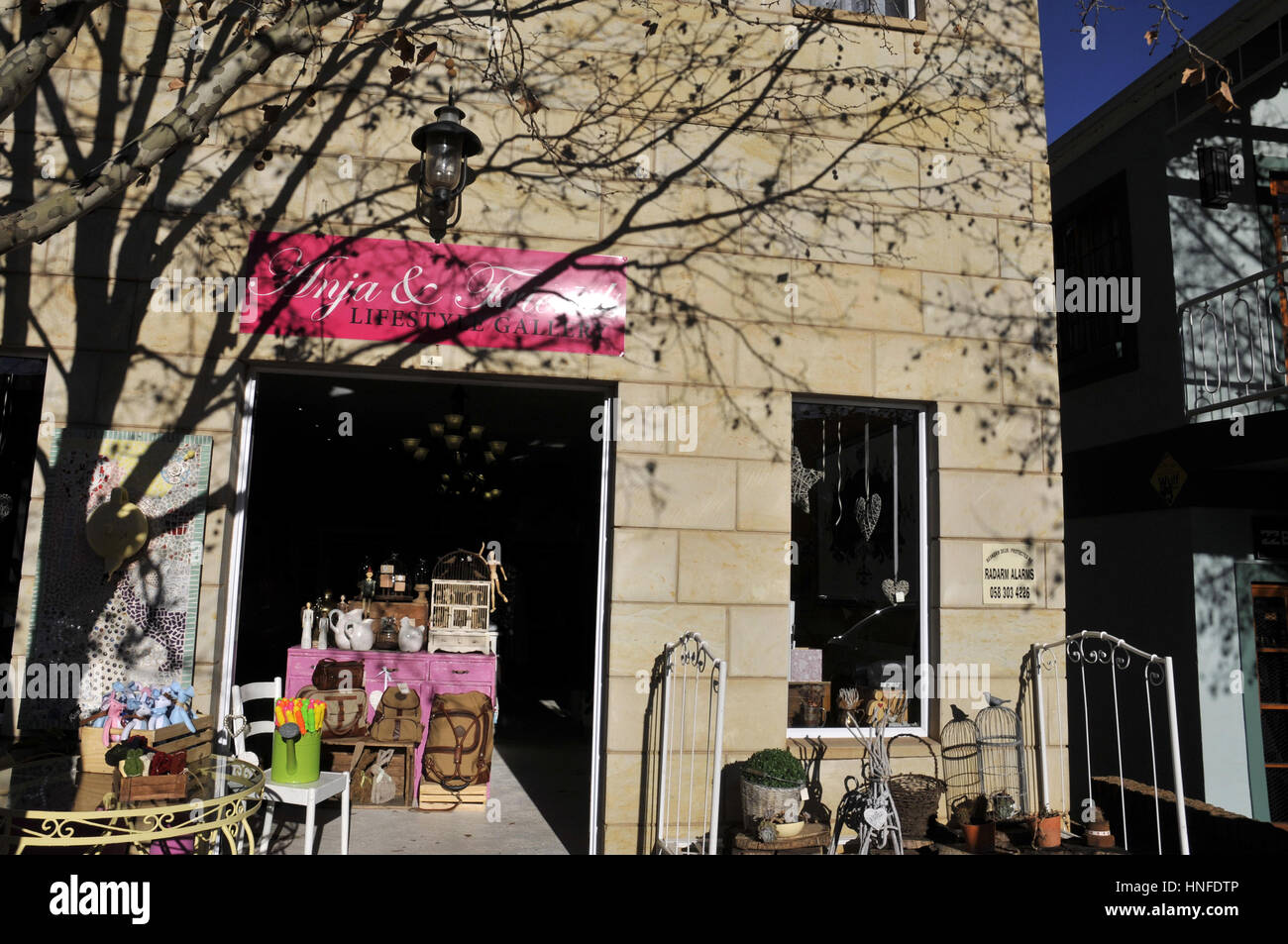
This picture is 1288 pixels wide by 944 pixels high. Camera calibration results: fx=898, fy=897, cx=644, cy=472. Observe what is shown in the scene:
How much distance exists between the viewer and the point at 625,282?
594 centimetres

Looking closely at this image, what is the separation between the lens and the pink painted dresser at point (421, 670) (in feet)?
23.4

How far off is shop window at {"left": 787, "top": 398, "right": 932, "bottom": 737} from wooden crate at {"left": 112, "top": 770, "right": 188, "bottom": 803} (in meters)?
3.68

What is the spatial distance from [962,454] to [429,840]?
4.49 metres

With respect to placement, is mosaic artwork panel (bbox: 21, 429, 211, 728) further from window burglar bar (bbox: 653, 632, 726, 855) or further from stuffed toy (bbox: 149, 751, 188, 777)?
window burglar bar (bbox: 653, 632, 726, 855)

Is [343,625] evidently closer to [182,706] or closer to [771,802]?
[182,706]

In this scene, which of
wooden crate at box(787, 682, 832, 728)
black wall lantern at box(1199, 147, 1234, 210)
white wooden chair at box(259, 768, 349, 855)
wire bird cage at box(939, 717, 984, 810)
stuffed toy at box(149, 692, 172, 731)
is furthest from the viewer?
black wall lantern at box(1199, 147, 1234, 210)

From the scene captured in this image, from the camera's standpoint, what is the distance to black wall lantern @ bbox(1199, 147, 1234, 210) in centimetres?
879

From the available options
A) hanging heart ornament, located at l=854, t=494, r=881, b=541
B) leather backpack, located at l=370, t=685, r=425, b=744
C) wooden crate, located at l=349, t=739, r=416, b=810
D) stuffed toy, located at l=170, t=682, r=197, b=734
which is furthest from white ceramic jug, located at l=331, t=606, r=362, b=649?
hanging heart ornament, located at l=854, t=494, r=881, b=541

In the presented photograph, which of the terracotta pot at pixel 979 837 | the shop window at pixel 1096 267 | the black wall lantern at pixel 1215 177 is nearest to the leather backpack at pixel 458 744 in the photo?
the terracotta pot at pixel 979 837

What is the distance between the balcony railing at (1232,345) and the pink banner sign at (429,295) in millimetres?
6284

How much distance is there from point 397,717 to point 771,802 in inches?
125

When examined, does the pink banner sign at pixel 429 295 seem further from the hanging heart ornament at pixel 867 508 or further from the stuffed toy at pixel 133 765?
the stuffed toy at pixel 133 765

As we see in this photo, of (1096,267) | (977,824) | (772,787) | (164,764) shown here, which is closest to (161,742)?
(164,764)

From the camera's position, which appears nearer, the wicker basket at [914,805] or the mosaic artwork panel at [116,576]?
the mosaic artwork panel at [116,576]
